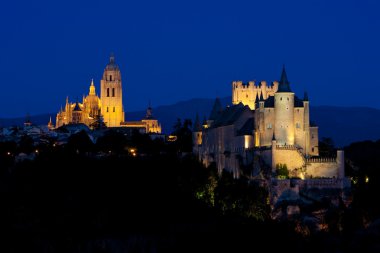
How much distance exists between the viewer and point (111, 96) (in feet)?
431

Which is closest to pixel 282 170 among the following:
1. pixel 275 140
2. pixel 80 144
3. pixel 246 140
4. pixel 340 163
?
pixel 275 140

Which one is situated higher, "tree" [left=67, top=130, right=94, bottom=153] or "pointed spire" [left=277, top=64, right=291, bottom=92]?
"pointed spire" [left=277, top=64, right=291, bottom=92]

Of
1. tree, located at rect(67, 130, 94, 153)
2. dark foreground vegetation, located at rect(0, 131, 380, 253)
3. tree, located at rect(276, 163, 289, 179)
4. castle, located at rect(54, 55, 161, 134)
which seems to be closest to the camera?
dark foreground vegetation, located at rect(0, 131, 380, 253)

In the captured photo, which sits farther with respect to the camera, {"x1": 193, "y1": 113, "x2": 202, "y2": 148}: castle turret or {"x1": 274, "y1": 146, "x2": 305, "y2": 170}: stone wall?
{"x1": 193, "y1": 113, "x2": 202, "y2": 148}: castle turret

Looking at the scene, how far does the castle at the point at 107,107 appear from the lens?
12962 centimetres

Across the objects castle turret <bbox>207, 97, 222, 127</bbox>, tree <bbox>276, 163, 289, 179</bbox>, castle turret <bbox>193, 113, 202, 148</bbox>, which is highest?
castle turret <bbox>207, 97, 222, 127</bbox>

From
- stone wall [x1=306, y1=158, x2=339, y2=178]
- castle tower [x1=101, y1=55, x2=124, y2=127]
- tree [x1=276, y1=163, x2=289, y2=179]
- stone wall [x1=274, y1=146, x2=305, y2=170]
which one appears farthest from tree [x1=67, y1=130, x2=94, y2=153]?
castle tower [x1=101, y1=55, x2=124, y2=127]

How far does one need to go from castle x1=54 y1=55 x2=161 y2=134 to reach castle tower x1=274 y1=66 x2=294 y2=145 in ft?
194

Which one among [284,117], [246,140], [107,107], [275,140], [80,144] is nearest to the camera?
[275,140]

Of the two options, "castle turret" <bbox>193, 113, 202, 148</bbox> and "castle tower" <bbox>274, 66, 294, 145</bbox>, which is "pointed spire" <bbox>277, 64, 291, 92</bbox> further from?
"castle turret" <bbox>193, 113, 202, 148</bbox>

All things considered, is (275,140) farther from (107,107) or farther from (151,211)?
(107,107)

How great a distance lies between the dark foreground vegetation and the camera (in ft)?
211

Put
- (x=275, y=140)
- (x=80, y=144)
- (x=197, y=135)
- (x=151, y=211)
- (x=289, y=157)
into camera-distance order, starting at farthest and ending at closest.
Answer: (x=80, y=144) → (x=197, y=135) → (x=151, y=211) → (x=275, y=140) → (x=289, y=157)

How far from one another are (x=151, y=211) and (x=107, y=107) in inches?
2395
